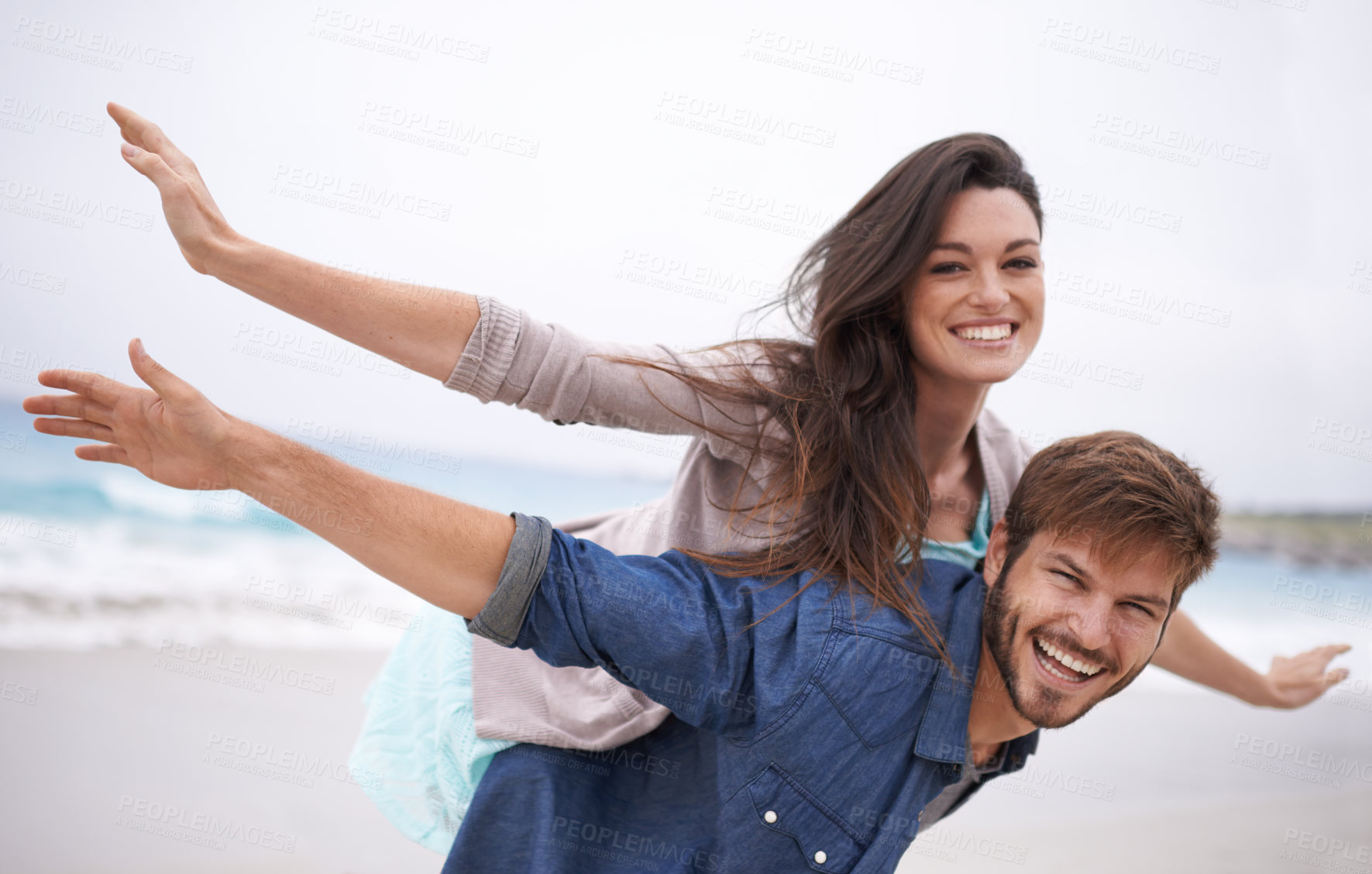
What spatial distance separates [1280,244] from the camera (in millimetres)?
6066

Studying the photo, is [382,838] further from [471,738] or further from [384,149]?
[384,149]

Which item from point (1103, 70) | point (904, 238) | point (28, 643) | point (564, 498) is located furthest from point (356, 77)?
point (904, 238)

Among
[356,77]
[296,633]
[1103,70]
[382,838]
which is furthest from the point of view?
[356,77]

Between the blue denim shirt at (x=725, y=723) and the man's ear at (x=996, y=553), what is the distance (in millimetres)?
28

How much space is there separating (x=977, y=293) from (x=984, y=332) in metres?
0.08

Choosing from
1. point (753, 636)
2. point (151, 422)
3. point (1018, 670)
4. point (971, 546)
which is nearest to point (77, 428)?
point (151, 422)

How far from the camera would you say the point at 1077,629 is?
1460 millimetres

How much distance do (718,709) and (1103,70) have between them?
17.5 ft

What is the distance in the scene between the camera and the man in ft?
3.81

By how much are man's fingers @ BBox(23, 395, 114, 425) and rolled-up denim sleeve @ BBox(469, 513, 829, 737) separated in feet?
1.71

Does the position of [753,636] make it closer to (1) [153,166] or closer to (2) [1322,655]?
(1) [153,166]

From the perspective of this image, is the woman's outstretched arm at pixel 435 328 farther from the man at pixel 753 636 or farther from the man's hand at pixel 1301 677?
the man's hand at pixel 1301 677

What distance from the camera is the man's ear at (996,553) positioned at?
1641 millimetres

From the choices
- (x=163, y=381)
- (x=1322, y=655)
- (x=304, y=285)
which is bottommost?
(x=1322, y=655)
